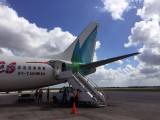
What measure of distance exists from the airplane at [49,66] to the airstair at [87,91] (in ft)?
3.90

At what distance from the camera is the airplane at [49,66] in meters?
17.0

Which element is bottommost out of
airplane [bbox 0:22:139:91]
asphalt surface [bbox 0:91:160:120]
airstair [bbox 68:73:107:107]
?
asphalt surface [bbox 0:91:160:120]

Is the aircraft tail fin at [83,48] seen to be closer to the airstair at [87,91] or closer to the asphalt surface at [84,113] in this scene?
the airstair at [87,91]

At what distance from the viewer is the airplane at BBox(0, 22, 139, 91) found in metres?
17.0

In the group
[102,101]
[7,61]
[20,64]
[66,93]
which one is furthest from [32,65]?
[102,101]

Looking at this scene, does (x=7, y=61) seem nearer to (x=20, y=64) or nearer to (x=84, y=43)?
(x=20, y=64)

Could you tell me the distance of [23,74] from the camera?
17.5 m

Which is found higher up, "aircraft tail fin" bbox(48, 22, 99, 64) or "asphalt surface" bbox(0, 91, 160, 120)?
"aircraft tail fin" bbox(48, 22, 99, 64)

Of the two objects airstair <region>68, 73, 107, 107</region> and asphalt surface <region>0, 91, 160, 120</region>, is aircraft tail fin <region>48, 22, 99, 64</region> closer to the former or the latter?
airstair <region>68, 73, 107, 107</region>

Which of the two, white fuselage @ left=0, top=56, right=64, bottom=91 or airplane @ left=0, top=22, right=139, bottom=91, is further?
airplane @ left=0, top=22, right=139, bottom=91

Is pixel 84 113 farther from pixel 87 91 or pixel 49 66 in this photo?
pixel 49 66

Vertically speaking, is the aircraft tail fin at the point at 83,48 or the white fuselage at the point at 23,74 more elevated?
the aircraft tail fin at the point at 83,48

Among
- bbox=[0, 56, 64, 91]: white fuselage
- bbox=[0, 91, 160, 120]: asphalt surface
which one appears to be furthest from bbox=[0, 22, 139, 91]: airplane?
bbox=[0, 91, 160, 120]: asphalt surface

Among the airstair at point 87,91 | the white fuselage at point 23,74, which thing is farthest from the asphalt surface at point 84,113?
the white fuselage at point 23,74
